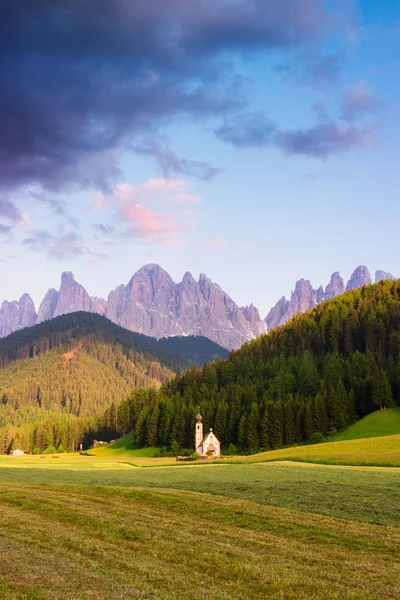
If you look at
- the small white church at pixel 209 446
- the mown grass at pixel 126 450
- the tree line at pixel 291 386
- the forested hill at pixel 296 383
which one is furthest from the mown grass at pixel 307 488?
the mown grass at pixel 126 450

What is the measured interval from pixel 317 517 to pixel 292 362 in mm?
130615

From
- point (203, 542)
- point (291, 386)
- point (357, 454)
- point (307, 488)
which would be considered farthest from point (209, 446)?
point (203, 542)

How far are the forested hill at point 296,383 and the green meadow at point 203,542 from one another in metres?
84.7

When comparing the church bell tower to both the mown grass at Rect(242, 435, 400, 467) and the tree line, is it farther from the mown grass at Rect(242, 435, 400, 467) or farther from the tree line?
the mown grass at Rect(242, 435, 400, 467)

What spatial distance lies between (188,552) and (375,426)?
329 ft

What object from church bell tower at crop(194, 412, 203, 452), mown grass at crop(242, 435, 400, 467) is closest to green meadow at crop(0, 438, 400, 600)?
mown grass at crop(242, 435, 400, 467)

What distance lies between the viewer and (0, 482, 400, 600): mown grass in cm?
1681

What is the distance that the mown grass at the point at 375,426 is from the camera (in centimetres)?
10850

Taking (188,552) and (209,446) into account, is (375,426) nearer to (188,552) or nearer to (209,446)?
(209,446)

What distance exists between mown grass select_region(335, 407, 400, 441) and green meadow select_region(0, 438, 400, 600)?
7426 centimetres

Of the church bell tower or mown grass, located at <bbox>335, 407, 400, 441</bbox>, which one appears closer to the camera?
mown grass, located at <bbox>335, 407, 400, 441</bbox>

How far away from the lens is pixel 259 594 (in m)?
16.7

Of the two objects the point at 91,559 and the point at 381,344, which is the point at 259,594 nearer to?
the point at 91,559

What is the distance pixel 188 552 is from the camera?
21.2 metres
